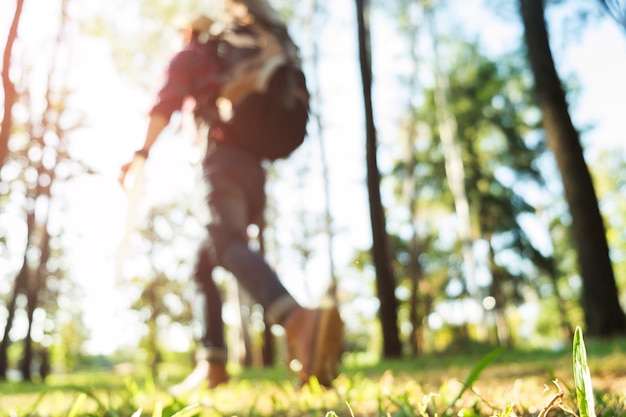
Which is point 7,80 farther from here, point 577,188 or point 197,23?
point 577,188

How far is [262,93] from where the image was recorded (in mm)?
2564

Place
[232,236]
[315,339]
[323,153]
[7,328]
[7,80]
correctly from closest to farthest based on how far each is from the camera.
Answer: [7,80] → [315,339] → [232,236] → [7,328] → [323,153]

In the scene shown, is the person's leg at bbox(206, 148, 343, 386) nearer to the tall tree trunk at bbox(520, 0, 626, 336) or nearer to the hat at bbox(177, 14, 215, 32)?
the hat at bbox(177, 14, 215, 32)

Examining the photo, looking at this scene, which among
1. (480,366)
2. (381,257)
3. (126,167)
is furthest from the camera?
(381,257)

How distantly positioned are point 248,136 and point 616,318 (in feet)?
18.3

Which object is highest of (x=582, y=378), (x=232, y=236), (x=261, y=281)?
(x=232, y=236)

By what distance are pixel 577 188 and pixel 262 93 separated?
227 inches

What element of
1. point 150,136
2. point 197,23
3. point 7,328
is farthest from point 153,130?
point 7,328

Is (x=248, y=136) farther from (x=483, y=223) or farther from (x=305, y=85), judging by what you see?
(x=483, y=223)

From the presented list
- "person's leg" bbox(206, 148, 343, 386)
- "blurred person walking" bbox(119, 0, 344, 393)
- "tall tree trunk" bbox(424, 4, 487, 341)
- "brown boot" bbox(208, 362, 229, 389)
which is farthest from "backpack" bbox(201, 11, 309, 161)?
"tall tree trunk" bbox(424, 4, 487, 341)

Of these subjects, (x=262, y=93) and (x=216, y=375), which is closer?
(x=262, y=93)

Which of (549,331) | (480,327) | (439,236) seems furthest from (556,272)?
(549,331)

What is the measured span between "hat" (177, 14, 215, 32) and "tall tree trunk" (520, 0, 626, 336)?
5.68 m

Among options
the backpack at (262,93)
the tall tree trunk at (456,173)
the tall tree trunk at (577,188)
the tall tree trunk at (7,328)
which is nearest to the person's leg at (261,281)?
the backpack at (262,93)
